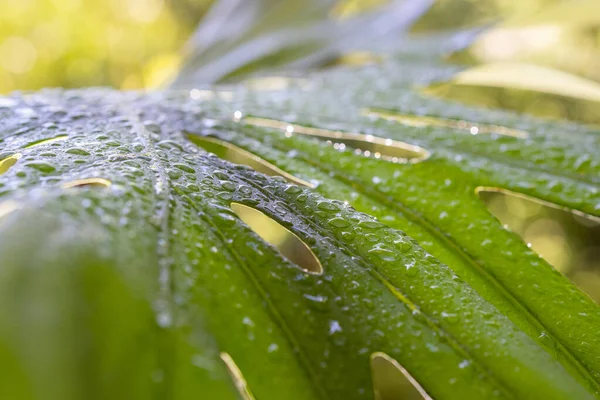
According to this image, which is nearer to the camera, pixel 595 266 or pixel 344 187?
pixel 344 187

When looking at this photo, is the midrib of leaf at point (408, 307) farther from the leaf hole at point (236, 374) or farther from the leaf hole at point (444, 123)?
the leaf hole at point (444, 123)

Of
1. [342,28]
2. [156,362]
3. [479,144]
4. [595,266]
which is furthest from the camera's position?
[595,266]

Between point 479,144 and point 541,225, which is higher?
point 479,144

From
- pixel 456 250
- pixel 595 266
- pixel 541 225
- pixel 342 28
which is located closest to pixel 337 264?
pixel 456 250

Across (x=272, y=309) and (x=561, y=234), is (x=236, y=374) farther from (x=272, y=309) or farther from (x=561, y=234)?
(x=561, y=234)

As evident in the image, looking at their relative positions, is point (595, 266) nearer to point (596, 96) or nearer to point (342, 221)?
point (596, 96)

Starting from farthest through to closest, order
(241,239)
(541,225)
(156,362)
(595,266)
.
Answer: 1. (541,225)
2. (595,266)
3. (241,239)
4. (156,362)

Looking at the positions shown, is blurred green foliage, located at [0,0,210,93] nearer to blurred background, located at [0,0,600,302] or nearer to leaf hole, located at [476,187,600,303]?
blurred background, located at [0,0,600,302]
